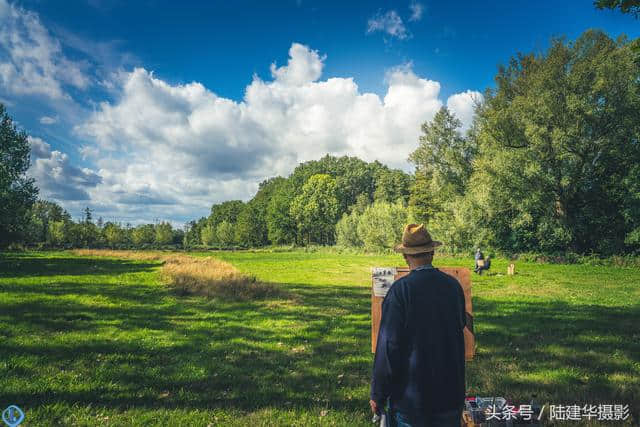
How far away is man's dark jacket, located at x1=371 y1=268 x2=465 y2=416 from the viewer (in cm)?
301

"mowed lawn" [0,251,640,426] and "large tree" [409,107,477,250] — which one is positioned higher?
"large tree" [409,107,477,250]

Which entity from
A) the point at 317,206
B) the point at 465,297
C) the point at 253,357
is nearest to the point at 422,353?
the point at 465,297

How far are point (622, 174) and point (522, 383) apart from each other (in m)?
37.7

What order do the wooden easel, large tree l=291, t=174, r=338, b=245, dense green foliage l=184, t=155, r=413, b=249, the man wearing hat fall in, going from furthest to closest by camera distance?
1. dense green foliage l=184, t=155, r=413, b=249
2. large tree l=291, t=174, r=338, b=245
3. the wooden easel
4. the man wearing hat

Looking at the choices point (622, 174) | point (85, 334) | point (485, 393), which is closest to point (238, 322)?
point (85, 334)

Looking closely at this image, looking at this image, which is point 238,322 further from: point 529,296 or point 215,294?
point 529,296

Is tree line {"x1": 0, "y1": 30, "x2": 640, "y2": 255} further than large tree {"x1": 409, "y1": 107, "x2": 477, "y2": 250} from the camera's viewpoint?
No

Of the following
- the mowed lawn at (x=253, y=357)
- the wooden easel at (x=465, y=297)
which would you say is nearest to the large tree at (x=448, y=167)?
the mowed lawn at (x=253, y=357)

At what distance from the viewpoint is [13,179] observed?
104ft

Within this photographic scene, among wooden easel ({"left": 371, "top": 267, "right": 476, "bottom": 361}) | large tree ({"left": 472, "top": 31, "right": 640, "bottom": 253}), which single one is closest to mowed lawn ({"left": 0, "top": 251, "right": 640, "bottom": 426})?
wooden easel ({"left": 371, "top": 267, "right": 476, "bottom": 361})

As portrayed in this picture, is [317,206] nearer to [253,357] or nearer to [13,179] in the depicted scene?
[13,179]

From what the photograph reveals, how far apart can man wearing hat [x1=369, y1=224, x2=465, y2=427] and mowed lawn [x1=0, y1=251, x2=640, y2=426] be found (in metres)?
2.60

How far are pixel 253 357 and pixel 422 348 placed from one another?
6.21 metres

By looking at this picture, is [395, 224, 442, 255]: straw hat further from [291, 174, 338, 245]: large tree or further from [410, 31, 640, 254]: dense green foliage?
[291, 174, 338, 245]: large tree
